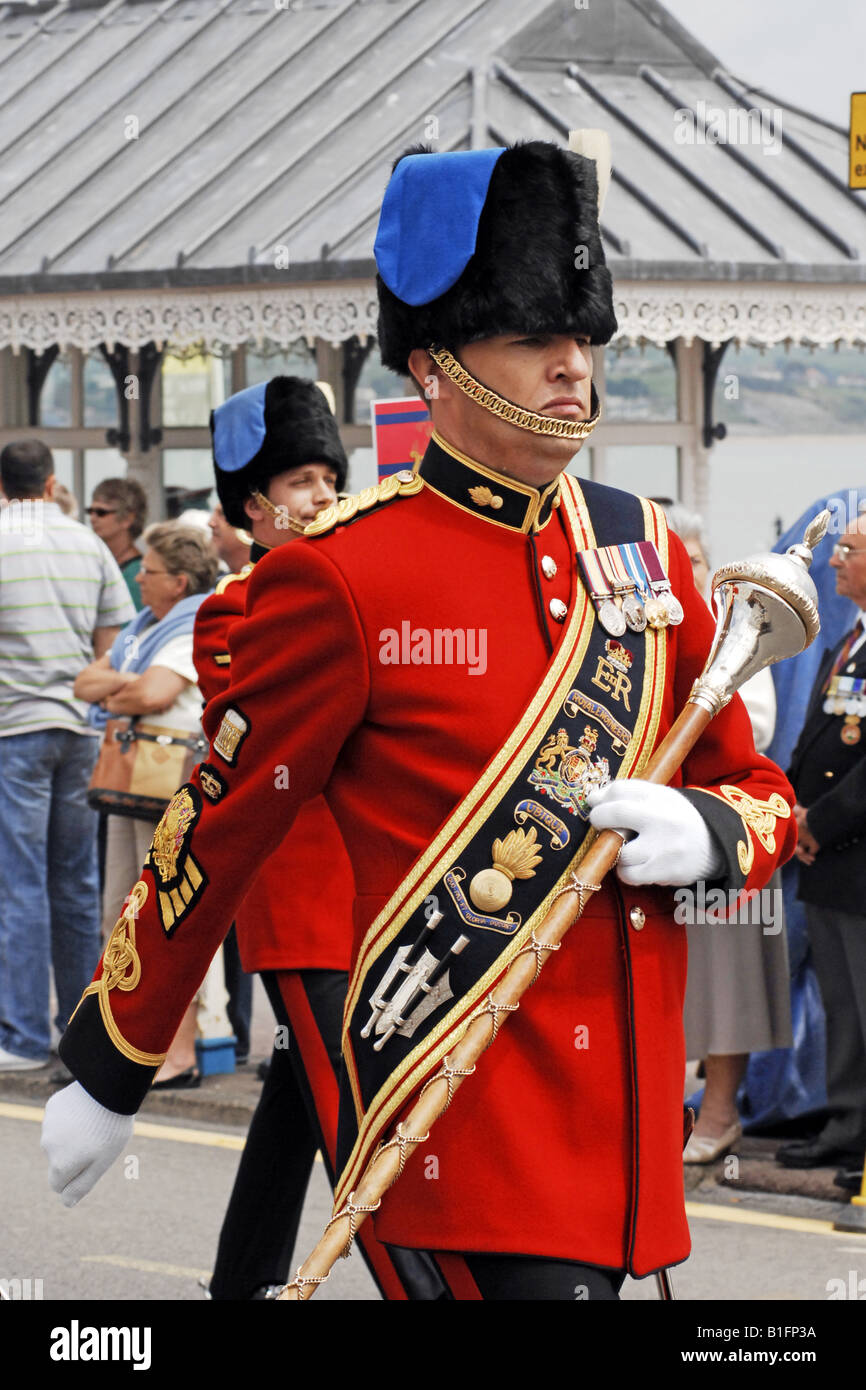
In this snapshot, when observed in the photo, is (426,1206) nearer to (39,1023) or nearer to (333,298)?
(39,1023)

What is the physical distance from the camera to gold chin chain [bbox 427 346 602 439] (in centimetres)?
265

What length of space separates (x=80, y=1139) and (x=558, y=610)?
0.90 meters

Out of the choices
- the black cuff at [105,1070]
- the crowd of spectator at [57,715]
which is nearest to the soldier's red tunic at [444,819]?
the black cuff at [105,1070]

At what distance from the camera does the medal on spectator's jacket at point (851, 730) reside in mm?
5734

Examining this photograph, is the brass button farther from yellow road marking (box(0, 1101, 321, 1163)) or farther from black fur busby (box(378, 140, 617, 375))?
yellow road marking (box(0, 1101, 321, 1163))

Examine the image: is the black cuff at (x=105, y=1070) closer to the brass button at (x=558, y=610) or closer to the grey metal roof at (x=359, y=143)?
the brass button at (x=558, y=610)

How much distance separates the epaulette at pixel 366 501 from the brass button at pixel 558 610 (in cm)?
23

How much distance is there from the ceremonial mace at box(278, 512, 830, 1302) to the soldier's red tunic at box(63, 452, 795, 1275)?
0.16 ft

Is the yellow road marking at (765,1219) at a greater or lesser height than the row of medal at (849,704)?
lesser

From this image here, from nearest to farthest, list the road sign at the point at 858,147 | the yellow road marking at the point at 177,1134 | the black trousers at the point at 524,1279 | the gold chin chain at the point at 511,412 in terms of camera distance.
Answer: the black trousers at the point at 524,1279, the gold chin chain at the point at 511,412, the road sign at the point at 858,147, the yellow road marking at the point at 177,1134

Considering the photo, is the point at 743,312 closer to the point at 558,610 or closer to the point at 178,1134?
the point at 178,1134

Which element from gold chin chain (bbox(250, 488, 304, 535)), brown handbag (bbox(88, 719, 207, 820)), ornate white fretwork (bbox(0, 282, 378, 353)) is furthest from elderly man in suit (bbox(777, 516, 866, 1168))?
ornate white fretwork (bbox(0, 282, 378, 353))
